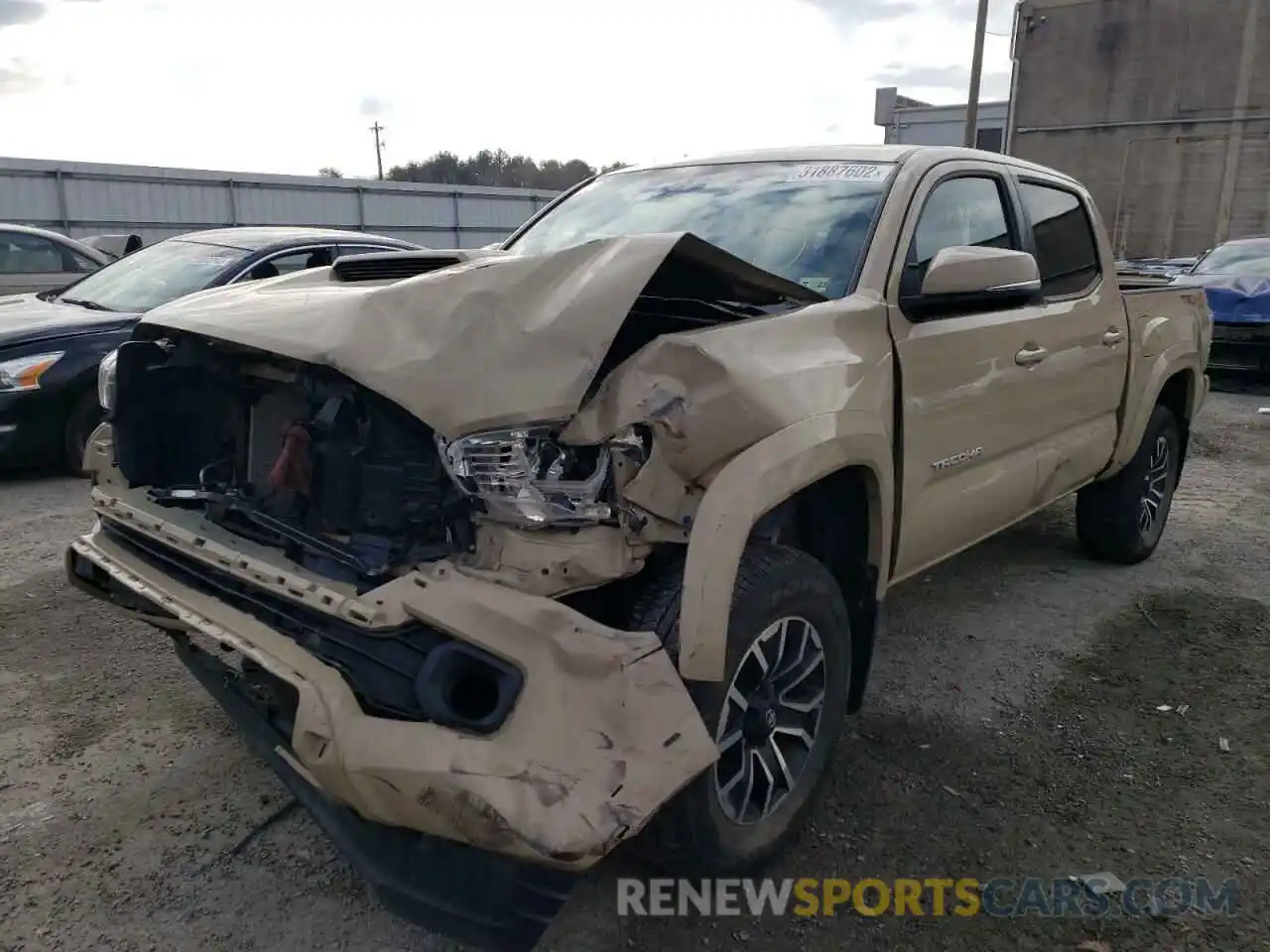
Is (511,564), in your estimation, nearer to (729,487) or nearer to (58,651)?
(729,487)

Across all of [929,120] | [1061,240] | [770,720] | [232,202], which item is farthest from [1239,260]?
[929,120]

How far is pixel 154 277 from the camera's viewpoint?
661 centimetres

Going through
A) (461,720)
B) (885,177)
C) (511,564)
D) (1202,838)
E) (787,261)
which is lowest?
(1202,838)

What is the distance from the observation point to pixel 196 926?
2383mm

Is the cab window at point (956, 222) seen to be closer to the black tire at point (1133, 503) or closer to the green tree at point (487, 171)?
the black tire at point (1133, 503)

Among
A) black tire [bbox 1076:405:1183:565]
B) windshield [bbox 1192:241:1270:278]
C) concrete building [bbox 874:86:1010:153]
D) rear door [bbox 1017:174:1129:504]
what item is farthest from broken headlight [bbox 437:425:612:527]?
concrete building [bbox 874:86:1010:153]

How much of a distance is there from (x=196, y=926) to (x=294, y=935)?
246mm

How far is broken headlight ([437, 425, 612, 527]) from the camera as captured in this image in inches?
82.6

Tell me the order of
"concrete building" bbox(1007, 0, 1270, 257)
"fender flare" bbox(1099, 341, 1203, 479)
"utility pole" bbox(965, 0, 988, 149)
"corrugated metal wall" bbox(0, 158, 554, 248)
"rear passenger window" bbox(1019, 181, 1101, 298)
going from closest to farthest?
"rear passenger window" bbox(1019, 181, 1101, 298)
"fender flare" bbox(1099, 341, 1203, 479)
"corrugated metal wall" bbox(0, 158, 554, 248)
"utility pole" bbox(965, 0, 988, 149)
"concrete building" bbox(1007, 0, 1270, 257)

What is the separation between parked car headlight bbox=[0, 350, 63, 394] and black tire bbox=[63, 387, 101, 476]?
10.5 inches

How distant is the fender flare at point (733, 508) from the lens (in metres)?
2.09

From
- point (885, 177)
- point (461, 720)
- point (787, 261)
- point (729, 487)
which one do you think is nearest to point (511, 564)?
point (461, 720)

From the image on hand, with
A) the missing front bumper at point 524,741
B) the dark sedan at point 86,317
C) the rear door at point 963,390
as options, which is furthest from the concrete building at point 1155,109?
the missing front bumper at point 524,741

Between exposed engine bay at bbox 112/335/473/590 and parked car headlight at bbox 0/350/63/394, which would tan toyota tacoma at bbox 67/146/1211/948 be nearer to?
exposed engine bay at bbox 112/335/473/590
